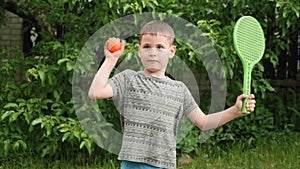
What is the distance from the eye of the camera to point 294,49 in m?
7.52

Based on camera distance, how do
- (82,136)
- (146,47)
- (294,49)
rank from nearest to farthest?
1. (146,47)
2. (82,136)
3. (294,49)

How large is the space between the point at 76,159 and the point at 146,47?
313 centimetres

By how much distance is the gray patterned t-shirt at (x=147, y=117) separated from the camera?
2135 mm

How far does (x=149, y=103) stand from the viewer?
2.12 metres

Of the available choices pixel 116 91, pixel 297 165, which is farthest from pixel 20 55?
pixel 116 91

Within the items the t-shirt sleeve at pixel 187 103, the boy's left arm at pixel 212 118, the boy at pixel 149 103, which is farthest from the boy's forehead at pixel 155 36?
the boy's left arm at pixel 212 118

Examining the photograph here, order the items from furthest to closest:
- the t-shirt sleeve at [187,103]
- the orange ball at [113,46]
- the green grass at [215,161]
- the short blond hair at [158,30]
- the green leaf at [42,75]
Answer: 1. the green grass at [215,161]
2. the green leaf at [42,75]
3. the t-shirt sleeve at [187,103]
4. the short blond hair at [158,30]
5. the orange ball at [113,46]

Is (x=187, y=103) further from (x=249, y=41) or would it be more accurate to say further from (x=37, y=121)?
(x=37, y=121)

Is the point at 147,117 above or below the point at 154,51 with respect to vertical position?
below

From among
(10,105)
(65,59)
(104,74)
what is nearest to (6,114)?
(10,105)

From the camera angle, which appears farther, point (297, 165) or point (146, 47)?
point (297, 165)

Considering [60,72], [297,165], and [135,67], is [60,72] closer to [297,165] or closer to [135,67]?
[135,67]

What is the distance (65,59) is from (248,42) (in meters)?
2.35

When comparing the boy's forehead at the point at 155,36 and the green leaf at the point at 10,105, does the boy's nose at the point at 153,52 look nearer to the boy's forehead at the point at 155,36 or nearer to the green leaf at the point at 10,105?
the boy's forehead at the point at 155,36
